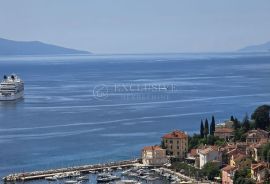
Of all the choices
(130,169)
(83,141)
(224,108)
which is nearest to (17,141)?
(83,141)

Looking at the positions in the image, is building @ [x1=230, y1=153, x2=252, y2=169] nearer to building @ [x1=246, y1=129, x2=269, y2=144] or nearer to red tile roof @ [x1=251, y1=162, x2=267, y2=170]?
red tile roof @ [x1=251, y1=162, x2=267, y2=170]

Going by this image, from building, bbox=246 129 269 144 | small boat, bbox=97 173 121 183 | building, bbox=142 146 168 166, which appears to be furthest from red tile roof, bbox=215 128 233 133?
small boat, bbox=97 173 121 183

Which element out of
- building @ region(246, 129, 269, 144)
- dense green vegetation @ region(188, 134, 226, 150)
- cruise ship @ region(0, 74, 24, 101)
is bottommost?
dense green vegetation @ region(188, 134, 226, 150)

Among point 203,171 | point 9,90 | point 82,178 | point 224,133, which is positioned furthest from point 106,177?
point 9,90

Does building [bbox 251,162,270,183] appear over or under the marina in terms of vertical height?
over

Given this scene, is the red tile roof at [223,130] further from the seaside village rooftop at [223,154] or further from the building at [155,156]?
the building at [155,156]

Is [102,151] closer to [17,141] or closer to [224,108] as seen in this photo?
[17,141]
